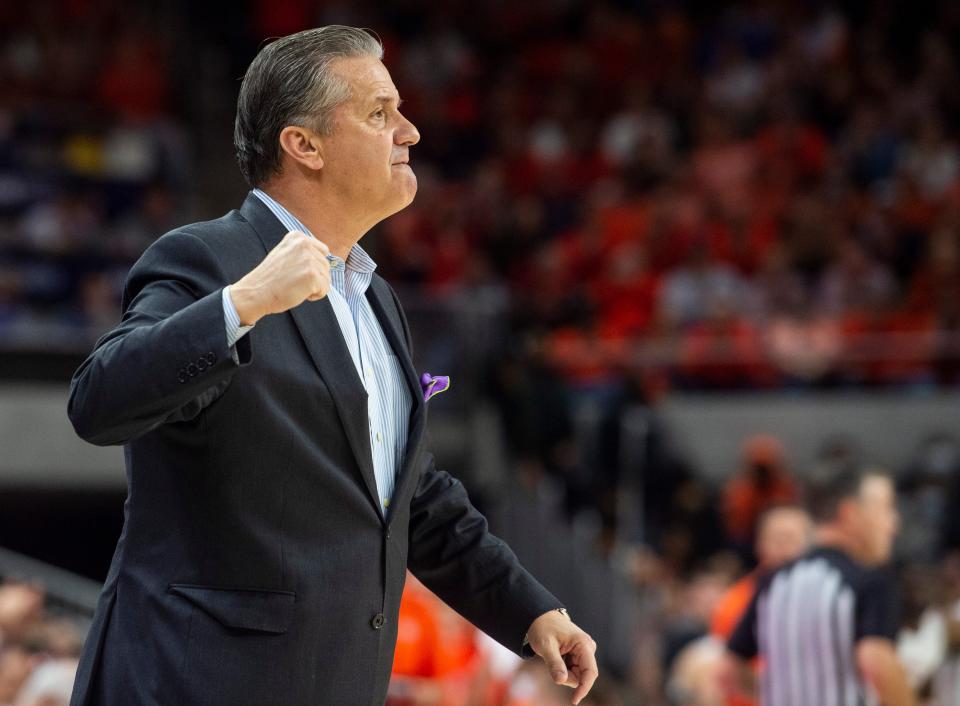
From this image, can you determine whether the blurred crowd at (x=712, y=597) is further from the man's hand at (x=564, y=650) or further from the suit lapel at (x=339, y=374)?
the suit lapel at (x=339, y=374)

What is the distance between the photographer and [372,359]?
8.86ft

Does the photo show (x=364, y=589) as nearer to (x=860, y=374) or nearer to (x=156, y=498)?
(x=156, y=498)

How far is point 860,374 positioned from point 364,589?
28.2 feet

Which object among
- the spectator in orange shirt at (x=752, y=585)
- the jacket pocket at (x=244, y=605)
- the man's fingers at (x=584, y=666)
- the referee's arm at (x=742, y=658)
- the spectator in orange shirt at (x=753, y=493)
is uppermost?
the spectator in orange shirt at (x=753, y=493)

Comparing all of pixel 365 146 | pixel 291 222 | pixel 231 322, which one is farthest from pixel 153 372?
pixel 365 146

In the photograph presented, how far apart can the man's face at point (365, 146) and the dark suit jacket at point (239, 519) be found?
21 cm

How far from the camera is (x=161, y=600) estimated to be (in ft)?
7.64

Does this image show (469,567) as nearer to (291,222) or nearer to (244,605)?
(244,605)

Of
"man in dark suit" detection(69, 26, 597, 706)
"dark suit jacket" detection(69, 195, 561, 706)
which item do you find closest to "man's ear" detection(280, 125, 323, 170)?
"man in dark suit" detection(69, 26, 597, 706)

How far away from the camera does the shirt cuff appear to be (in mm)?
2176

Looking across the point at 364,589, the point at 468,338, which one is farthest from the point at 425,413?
the point at 468,338

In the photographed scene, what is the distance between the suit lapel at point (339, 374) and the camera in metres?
2.45

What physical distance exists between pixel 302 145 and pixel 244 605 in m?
0.81

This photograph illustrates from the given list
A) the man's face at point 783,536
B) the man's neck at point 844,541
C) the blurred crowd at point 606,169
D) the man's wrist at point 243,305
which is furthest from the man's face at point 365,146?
the blurred crowd at point 606,169
